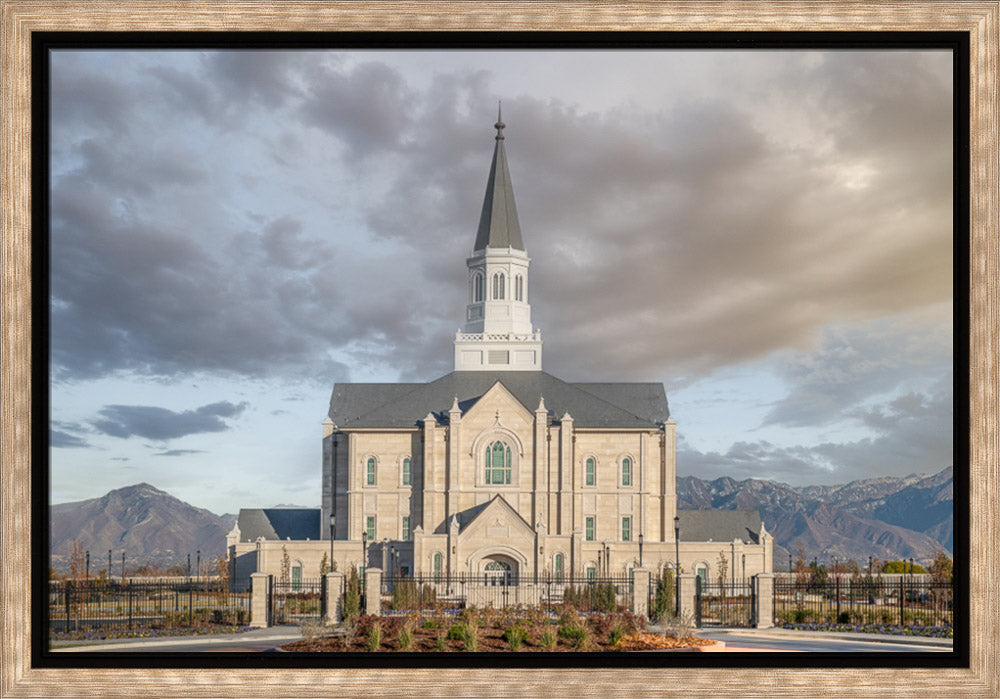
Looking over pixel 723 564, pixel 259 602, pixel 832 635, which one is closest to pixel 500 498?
pixel 723 564

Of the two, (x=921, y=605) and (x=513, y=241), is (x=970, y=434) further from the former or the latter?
(x=513, y=241)

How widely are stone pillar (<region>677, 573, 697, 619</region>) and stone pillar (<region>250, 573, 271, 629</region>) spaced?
32.7 feet

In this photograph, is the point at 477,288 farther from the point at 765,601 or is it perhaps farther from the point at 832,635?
the point at 832,635

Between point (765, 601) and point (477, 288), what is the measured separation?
3318 cm

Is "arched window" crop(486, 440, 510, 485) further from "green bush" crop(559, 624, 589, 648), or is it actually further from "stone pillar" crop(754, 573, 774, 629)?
"green bush" crop(559, 624, 589, 648)

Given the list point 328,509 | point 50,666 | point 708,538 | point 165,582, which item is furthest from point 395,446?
point 50,666

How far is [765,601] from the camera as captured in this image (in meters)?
26.1

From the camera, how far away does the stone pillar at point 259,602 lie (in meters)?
26.1

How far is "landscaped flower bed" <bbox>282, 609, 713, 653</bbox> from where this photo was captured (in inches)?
753

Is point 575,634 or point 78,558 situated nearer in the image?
point 575,634

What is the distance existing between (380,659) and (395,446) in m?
38.2

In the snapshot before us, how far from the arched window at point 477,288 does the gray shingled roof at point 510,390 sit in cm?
478

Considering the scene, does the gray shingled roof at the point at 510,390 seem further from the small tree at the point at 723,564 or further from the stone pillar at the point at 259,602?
the stone pillar at the point at 259,602

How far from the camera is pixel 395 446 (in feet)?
167
